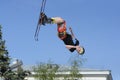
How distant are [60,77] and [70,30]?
113ft

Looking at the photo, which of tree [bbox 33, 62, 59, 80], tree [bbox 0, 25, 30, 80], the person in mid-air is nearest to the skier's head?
the person in mid-air

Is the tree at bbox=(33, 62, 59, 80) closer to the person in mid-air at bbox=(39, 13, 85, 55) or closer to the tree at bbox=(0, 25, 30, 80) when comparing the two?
the tree at bbox=(0, 25, 30, 80)

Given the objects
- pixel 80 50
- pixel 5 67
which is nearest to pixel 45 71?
pixel 5 67

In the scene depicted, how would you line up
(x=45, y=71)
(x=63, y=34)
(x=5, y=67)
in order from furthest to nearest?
(x=45, y=71)
(x=5, y=67)
(x=63, y=34)

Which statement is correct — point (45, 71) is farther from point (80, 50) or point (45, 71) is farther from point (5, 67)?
point (80, 50)

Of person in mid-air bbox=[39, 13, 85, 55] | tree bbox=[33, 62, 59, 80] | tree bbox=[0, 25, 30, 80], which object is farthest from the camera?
tree bbox=[33, 62, 59, 80]

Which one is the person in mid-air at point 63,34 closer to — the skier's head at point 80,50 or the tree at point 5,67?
the skier's head at point 80,50

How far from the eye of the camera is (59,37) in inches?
755

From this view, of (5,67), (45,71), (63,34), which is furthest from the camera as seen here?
(45,71)

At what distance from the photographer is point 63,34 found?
19141mm

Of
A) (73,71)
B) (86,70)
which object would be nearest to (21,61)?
(73,71)

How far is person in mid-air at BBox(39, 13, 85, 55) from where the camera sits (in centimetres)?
1902

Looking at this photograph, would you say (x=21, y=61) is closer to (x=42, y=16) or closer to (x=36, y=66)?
(x=36, y=66)

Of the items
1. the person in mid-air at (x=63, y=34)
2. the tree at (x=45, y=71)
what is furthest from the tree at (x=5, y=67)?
the person in mid-air at (x=63, y=34)
